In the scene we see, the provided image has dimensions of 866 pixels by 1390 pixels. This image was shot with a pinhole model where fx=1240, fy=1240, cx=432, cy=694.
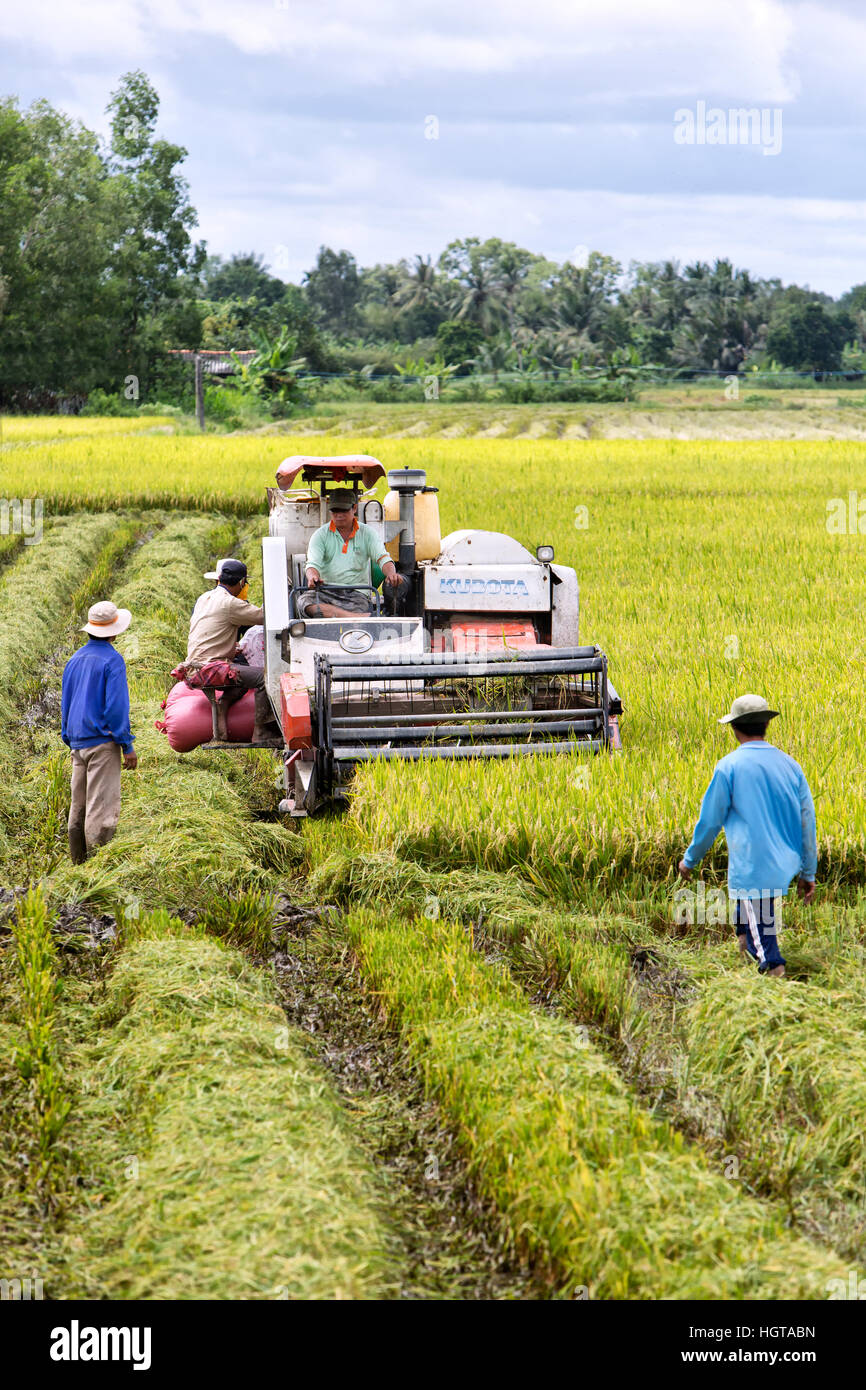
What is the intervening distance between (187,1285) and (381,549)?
215 inches

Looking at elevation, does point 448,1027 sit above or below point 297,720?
below

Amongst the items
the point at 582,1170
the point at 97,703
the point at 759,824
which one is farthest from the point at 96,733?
the point at 582,1170

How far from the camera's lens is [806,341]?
62.3m

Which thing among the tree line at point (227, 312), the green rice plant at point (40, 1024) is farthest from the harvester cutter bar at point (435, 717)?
the tree line at point (227, 312)

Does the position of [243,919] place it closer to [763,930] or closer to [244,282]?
[763,930]

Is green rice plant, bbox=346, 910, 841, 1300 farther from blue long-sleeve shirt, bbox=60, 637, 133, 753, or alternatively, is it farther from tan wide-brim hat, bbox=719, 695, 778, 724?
blue long-sleeve shirt, bbox=60, 637, 133, 753

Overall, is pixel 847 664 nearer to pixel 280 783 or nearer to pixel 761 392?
pixel 280 783

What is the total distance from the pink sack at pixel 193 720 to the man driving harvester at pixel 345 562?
0.76 meters

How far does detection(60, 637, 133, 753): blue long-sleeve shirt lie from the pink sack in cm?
105

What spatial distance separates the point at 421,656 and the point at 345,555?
1.38 metres

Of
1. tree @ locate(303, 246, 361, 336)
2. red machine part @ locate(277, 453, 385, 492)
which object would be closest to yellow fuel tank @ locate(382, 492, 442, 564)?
red machine part @ locate(277, 453, 385, 492)

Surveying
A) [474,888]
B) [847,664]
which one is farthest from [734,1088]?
[847,664]

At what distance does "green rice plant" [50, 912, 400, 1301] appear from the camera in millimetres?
3061

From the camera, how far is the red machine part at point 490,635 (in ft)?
24.9
